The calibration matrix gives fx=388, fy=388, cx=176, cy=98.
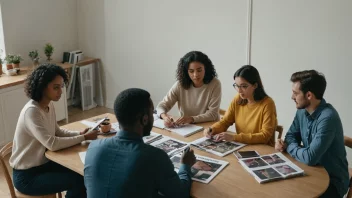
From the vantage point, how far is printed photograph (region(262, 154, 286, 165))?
7.13 feet

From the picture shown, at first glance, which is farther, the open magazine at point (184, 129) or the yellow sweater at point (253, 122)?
the open magazine at point (184, 129)

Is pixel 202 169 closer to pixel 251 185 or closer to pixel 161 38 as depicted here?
pixel 251 185

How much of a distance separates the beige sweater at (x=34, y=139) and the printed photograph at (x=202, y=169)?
74cm

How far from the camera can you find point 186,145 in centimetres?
243

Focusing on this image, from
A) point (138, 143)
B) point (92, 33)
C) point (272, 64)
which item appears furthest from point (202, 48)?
point (138, 143)

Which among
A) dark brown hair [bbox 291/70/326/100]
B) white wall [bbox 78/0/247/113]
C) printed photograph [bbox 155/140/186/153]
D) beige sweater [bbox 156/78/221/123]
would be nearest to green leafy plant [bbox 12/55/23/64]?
white wall [bbox 78/0/247/113]

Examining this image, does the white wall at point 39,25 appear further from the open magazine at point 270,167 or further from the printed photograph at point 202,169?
the open magazine at point 270,167

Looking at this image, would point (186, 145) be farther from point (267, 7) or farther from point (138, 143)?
point (267, 7)

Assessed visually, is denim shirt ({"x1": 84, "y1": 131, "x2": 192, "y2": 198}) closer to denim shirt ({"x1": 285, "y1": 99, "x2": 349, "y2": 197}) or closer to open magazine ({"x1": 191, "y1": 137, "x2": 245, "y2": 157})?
open magazine ({"x1": 191, "y1": 137, "x2": 245, "y2": 157})

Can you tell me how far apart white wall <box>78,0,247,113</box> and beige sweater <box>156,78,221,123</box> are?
1162mm

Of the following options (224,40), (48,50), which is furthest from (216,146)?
(48,50)

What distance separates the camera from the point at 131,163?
5.42ft

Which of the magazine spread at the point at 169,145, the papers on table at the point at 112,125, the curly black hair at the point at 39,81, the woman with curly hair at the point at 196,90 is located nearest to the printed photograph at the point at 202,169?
the magazine spread at the point at 169,145

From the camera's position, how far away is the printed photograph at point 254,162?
2.14m
